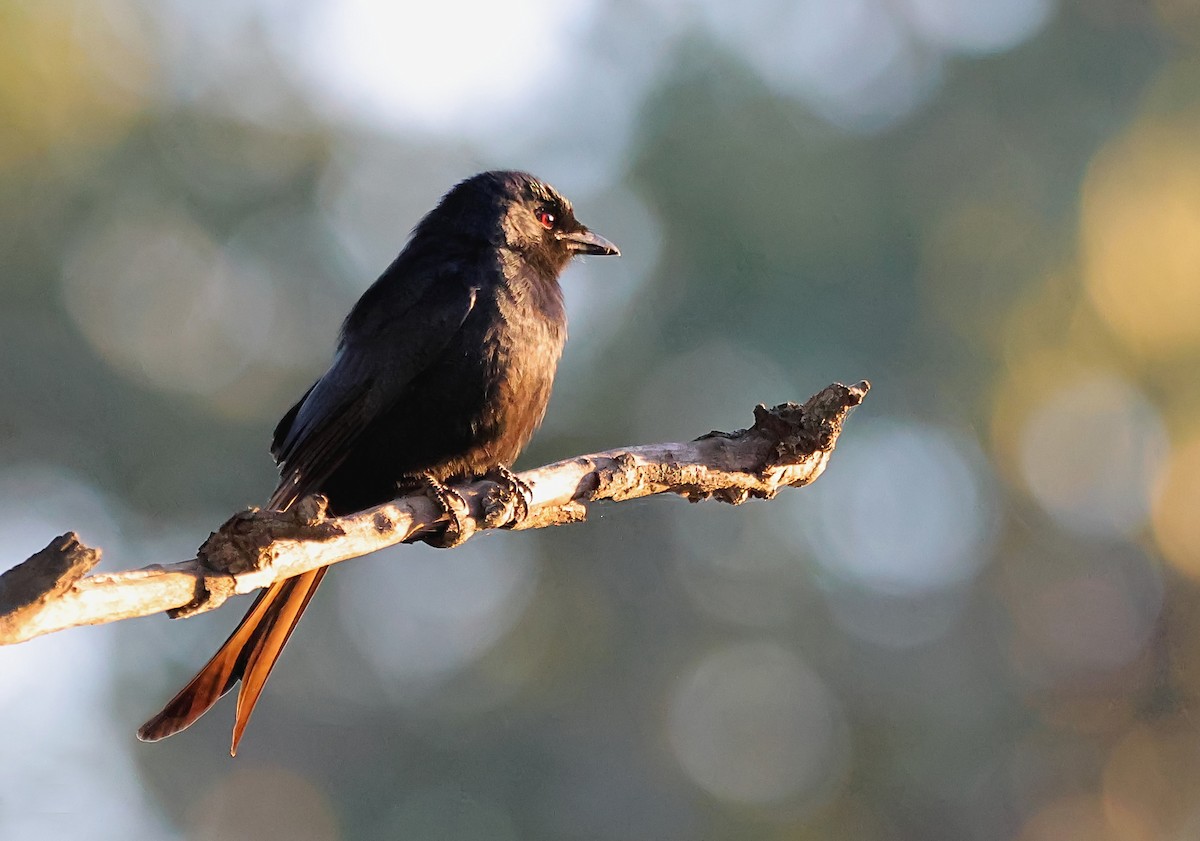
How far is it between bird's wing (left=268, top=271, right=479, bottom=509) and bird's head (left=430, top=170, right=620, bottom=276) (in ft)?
1.76

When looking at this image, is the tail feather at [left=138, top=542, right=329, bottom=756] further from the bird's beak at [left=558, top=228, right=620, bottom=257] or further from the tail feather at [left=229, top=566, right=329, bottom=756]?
the bird's beak at [left=558, top=228, right=620, bottom=257]

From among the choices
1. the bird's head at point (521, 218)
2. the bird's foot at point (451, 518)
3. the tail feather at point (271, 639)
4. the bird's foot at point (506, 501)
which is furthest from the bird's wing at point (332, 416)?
the bird's foot at point (506, 501)

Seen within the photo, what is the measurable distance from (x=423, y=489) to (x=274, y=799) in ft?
26.3

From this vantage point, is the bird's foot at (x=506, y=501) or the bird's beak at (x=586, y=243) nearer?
the bird's foot at (x=506, y=501)

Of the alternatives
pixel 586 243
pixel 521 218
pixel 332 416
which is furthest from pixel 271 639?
pixel 586 243

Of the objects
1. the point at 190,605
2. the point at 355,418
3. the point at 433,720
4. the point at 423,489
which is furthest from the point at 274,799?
the point at 190,605

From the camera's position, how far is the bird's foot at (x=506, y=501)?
14.1 feet

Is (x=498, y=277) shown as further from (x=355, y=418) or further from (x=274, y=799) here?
(x=274, y=799)

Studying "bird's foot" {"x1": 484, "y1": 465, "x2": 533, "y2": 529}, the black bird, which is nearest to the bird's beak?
the black bird

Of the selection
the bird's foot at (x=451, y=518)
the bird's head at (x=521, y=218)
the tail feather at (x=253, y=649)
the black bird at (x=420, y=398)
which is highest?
the bird's head at (x=521, y=218)

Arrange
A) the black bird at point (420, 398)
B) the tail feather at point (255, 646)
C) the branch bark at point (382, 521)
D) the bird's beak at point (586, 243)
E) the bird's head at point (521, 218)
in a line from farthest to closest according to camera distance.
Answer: the bird's beak at point (586, 243)
the bird's head at point (521, 218)
the black bird at point (420, 398)
the tail feather at point (255, 646)
the branch bark at point (382, 521)

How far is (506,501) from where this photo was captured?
4.30m

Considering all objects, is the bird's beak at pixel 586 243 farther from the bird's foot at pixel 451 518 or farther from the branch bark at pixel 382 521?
the bird's foot at pixel 451 518

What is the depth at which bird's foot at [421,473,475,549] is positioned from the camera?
425cm
